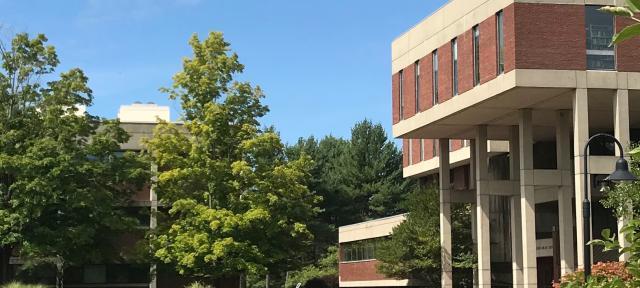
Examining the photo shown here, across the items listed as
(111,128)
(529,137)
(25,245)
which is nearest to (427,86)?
(529,137)

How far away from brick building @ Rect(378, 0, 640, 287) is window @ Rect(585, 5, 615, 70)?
39mm

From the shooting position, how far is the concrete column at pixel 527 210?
39.5m

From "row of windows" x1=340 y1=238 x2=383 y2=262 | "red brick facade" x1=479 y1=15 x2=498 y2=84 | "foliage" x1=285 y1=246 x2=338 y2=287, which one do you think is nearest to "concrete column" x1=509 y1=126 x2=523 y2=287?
"red brick facade" x1=479 y1=15 x2=498 y2=84

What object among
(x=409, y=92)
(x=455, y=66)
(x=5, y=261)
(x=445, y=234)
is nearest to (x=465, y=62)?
(x=455, y=66)

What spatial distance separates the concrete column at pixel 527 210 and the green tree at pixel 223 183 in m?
10.3

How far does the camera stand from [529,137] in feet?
132

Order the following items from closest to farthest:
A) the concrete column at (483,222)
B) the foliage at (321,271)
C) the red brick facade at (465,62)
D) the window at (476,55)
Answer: the window at (476,55) < the red brick facade at (465,62) < the concrete column at (483,222) < the foliage at (321,271)

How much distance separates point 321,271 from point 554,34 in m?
45.3

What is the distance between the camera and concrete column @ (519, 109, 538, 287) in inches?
1554

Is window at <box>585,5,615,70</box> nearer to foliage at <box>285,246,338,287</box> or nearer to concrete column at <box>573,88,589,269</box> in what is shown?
concrete column at <box>573,88,589,269</box>

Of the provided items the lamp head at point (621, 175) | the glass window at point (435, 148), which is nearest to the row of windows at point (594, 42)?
the lamp head at point (621, 175)

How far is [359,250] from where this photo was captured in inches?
2734

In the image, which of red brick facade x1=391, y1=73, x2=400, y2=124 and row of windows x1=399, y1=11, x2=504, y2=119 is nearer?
row of windows x1=399, y1=11, x2=504, y2=119

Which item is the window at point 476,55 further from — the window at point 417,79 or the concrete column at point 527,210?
the window at point 417,79
